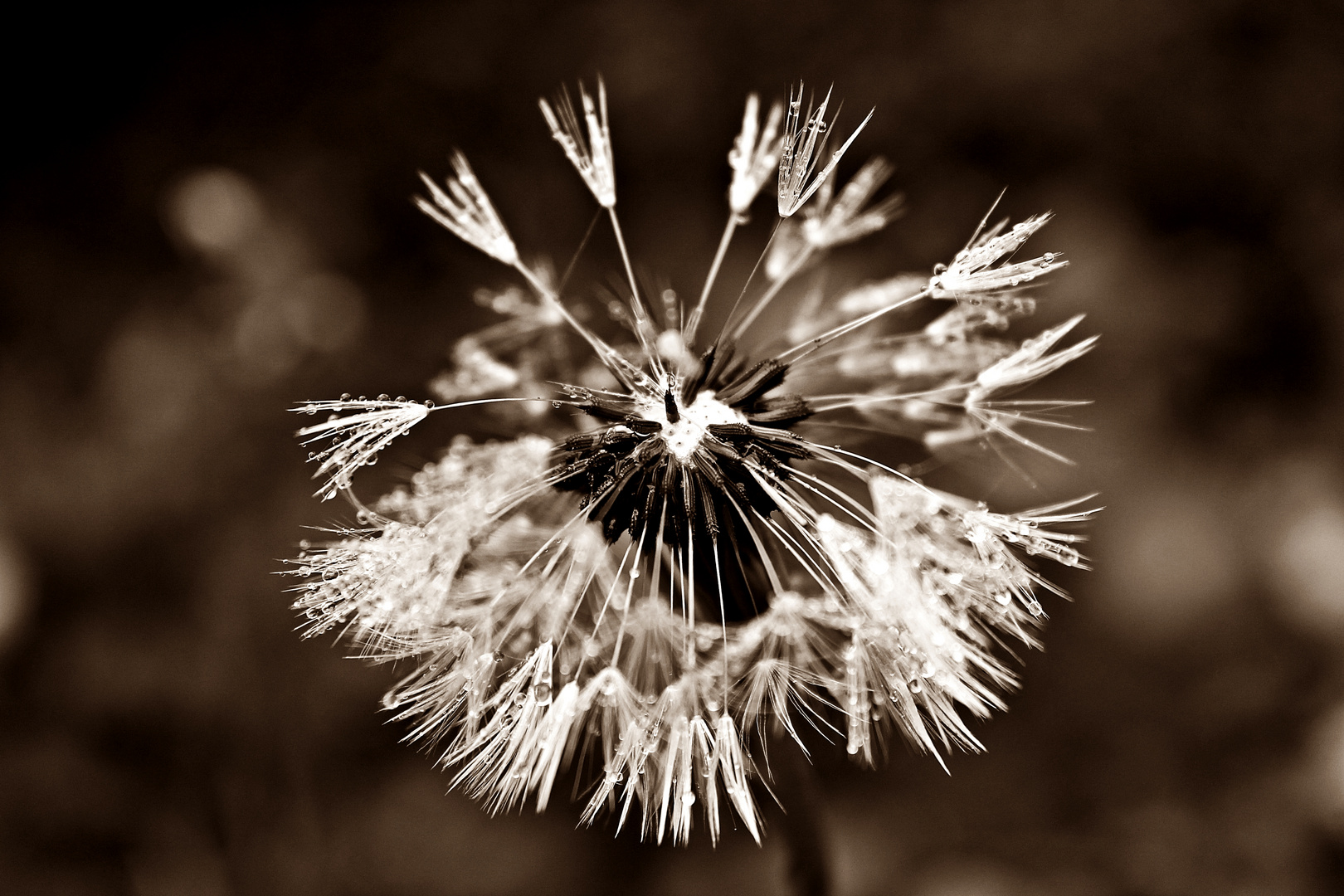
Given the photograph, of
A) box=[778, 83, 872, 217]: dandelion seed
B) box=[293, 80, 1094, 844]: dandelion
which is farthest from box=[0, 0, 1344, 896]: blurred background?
box=[778, 83, 872, 217]: dandelion seed

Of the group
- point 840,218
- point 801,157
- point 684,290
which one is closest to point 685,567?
point 801,157

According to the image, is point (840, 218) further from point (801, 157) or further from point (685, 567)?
point (685, 567)

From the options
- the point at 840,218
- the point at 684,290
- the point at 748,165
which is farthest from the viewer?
the point at 684,290

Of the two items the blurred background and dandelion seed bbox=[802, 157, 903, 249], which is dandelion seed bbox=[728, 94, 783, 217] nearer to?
dandelion seed bbox=[802, 157, 903, 249]

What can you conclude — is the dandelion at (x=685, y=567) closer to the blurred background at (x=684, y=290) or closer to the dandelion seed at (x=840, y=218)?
the dandelion seed at (x=840, y=218)

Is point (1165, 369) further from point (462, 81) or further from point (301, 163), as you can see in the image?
point (301, 163)
